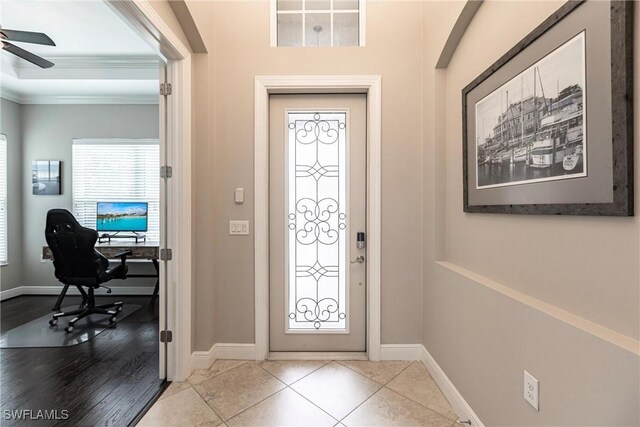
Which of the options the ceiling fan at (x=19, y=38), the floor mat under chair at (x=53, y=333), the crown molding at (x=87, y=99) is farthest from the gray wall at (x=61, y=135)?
the ceiling fan at (x=19, y=38)

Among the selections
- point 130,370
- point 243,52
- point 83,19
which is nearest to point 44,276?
point 130,370

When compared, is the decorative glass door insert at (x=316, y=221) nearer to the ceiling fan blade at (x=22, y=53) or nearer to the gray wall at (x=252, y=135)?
the gray wall at (x=252, y=135)

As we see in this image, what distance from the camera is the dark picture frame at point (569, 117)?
2.72ft

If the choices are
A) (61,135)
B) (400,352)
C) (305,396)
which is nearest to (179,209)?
(305,396)

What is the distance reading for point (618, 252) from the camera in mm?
853

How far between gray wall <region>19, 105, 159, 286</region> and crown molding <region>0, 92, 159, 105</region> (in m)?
0.06

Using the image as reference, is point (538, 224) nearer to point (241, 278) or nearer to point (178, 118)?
point (241, 278)

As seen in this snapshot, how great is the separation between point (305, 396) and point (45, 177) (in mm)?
4745

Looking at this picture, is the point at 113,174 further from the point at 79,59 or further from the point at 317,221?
the point at 317,221

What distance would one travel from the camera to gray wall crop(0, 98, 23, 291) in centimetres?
378

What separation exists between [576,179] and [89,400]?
2880 mm

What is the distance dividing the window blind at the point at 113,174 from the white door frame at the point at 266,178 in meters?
2.56

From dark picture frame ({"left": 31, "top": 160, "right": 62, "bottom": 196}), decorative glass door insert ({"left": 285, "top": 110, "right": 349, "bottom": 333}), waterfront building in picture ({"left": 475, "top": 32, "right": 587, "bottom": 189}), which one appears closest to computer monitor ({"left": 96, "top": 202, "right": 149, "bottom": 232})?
dark picture frame ({"left": 31, "top": 160, "right": 62, "bottom": 196})

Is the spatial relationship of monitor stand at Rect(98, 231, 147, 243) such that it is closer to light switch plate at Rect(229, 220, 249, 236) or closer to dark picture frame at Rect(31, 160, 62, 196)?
dark picture frame at Rect(31, 160, 62, 196)
